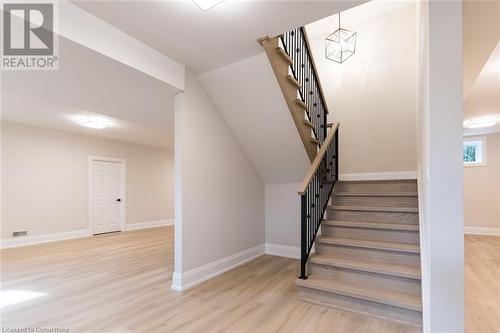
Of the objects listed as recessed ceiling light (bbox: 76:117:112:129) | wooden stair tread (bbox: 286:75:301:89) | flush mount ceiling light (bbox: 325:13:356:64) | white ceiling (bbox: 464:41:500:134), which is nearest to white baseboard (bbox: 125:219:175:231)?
recessed ceiling light (bbox: 76:117:112:129)

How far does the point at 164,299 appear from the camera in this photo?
8.63 feet

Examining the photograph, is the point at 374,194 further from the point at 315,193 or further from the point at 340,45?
the point at 340,45

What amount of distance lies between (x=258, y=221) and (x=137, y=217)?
4.34 metres

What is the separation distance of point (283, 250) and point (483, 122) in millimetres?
4996

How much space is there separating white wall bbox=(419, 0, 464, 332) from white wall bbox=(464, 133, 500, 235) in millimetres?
6443

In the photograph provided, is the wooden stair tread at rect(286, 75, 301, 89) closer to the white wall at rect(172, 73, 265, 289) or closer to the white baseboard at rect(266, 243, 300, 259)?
the white wall at rect(172, 73, 265, 289)

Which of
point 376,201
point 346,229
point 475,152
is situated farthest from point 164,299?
point 475,152

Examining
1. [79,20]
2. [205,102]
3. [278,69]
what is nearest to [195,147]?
[205,102]

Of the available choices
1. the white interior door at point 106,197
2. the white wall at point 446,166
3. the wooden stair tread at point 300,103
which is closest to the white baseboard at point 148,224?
the white interior door at point 106,197

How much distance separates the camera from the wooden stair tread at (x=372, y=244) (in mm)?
2523

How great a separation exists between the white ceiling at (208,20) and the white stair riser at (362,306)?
2.51 meters

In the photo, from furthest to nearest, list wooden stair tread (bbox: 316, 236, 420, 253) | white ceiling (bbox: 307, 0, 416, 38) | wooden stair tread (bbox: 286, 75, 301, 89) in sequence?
1. white ceiling (bbox: 307, 0, 416, 38)
2. wooden stair tread (bbox: 286, 75, 301, 89)
3. wooden stair tread (bbox: 316, 236, 420, 253)

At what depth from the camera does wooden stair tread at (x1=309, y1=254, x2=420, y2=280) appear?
2.32m

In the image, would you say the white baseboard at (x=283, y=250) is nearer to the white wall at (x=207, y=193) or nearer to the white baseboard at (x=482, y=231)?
the white wall at (x=207, y=193)
